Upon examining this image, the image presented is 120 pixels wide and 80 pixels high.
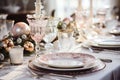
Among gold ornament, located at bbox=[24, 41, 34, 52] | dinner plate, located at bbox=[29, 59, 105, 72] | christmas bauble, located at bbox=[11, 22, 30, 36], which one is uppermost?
christmas bauble, located at bbox=[11, 22, 30, 36]

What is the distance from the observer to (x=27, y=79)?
108 cm

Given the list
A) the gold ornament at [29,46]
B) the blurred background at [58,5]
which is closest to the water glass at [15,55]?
the gold ornament at [29,46]

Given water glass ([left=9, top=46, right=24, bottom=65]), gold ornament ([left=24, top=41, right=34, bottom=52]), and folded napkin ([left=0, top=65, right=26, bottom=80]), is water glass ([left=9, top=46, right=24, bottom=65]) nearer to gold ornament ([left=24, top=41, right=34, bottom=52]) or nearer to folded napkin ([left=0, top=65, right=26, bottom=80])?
folded napkin ([left=0, top=65, right=26, bottom=80])

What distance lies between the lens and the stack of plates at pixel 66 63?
45.0 inches

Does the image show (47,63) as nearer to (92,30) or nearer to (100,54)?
(100,54)

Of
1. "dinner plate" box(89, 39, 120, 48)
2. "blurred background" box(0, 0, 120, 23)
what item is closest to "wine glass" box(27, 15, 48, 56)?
"dinner plate" box(89, 39, 120, 48)

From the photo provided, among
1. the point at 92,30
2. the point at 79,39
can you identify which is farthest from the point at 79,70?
the point at 92,30

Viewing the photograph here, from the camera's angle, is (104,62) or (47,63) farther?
(104,62)

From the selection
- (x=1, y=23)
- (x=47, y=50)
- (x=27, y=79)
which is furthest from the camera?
(x=47, y=50)

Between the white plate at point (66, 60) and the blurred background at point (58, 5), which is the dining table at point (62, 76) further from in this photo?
the blurred background at point (58, 5)

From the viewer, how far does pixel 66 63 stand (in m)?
1.25

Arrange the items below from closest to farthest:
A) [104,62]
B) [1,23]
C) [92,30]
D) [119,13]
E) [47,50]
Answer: [104,62]
[1,23]
[47,50]
[92,30]
[119,13]

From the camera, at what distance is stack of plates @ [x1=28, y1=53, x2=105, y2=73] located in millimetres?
1144

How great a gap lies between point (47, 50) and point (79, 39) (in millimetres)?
390
